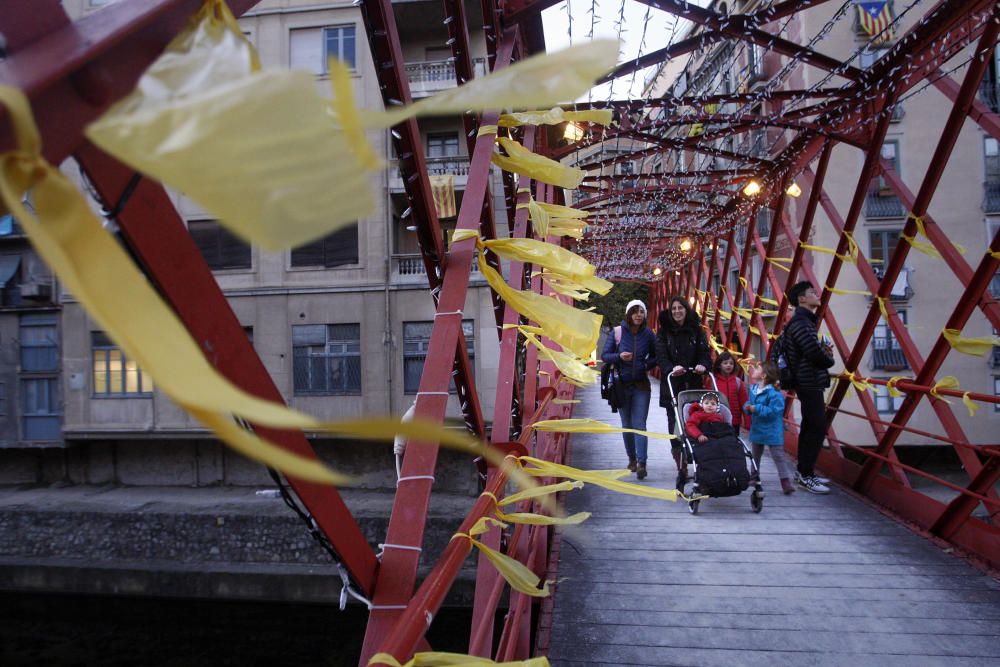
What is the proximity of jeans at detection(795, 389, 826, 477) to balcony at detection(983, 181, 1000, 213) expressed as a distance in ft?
52.9

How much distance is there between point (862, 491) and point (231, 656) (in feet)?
37.4

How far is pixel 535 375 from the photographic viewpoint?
4.45m

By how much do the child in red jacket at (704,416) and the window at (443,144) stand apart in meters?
12.8

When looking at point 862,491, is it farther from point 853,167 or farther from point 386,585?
point 853,167

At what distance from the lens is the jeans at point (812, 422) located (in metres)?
5.24

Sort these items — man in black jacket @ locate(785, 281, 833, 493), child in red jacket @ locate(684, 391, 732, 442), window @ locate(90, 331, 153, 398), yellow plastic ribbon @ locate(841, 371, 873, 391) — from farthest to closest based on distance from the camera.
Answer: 1. window @ locate(90, 331, 153, 398)
2. yellow plastic ribbon @ locate(841, 371, 873, 391)
3. man in black jacket @ locate(785, 281, 833, 493)
4. child in red jacket @ locate(684, 391, 732, 442)

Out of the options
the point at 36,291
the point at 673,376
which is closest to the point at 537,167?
the point at 673,376

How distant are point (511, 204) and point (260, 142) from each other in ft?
11.8

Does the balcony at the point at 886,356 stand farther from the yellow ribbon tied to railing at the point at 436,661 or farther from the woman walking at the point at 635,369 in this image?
the yellow ribbon tied to railing at the point at 436,661

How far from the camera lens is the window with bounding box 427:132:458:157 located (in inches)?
650

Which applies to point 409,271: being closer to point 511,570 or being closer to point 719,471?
point 719,471

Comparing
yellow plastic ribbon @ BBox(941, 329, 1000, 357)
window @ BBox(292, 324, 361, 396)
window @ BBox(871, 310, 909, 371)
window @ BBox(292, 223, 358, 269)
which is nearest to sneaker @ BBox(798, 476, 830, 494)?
yellow plastic ribbon @ BBox(941, 329, 1000, 357)

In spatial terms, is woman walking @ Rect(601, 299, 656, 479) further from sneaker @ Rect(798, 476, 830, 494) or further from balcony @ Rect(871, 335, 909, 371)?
balcony @ Rect(871, 335, 909, 371)

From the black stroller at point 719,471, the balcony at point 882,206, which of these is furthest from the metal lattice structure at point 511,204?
the balcony at point 882,206
